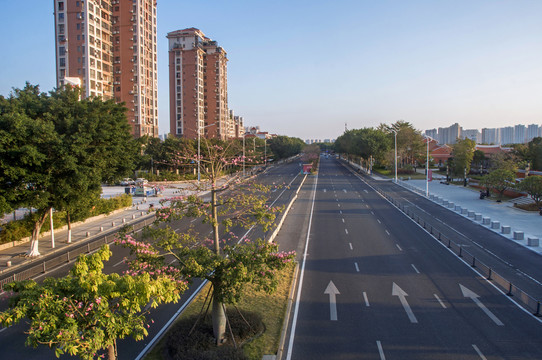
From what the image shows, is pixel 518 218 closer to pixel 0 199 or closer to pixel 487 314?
pixel 487 314

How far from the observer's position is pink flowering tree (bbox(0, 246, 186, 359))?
24.3 feet

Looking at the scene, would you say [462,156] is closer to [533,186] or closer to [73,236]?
[533,186]

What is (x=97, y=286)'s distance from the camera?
8.14 meters

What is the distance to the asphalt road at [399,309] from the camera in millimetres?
12297

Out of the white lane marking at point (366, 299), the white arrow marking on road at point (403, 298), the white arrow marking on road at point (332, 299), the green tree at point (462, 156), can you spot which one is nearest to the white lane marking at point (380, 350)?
the white arrow marking on road at point (332, 299)

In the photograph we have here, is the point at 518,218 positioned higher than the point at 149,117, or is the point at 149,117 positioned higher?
the point at 149,117

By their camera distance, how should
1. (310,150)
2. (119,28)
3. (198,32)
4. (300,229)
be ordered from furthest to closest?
(310,150), (198,32), (119,28), (300,229)

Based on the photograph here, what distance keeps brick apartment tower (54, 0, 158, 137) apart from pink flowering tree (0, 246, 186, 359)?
5802 centimetres

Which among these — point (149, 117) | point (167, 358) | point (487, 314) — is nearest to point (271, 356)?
point (167, 358)

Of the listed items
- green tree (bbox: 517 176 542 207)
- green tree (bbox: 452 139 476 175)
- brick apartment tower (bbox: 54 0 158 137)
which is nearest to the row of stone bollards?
green tree (bbox: 517 176 542 207)

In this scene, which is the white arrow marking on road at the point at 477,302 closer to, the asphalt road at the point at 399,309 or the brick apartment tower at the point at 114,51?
the asphalt road at the point at 399,309

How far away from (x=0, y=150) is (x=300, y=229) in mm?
19842

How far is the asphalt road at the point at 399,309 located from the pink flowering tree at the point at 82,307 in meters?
5.56

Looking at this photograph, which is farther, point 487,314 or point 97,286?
point 487,314
